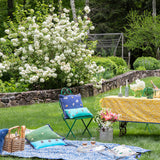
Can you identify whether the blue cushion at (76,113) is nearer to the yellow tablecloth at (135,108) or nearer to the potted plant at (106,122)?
the potted plant at (106,122)

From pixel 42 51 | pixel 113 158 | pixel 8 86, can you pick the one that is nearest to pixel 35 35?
pixel 42 51

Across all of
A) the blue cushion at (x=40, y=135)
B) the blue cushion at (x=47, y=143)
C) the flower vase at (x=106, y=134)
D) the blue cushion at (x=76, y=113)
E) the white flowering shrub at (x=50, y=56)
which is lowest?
the flower vase at (x=106, y=134)

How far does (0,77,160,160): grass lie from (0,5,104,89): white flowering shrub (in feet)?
3.18

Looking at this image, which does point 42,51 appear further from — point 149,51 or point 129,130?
point 149,51

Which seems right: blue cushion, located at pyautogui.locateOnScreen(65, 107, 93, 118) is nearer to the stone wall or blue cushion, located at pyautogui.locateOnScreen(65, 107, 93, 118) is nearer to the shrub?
the stone wall

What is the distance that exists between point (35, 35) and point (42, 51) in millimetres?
615

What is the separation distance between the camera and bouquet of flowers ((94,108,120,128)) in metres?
5.84

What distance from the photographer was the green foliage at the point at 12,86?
32.8 ft

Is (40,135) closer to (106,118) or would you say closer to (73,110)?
(73,110)

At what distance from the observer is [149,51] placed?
20953mm

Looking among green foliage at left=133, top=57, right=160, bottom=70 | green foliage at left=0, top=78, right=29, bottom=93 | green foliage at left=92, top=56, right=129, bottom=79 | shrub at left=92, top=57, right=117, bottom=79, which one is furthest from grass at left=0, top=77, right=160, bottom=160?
green foliage at left=133, top=57, right=160, bottom=70

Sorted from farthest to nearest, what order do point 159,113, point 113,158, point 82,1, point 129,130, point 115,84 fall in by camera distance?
point 82,1 → point 115,84 → point 129,130 → point 159,113 → point 113,158

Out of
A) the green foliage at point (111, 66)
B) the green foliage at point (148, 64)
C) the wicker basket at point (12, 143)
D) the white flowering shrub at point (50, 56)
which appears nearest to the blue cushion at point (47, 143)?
the wicker basket at point (12, 143)

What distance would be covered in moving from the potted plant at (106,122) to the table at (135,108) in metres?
0.17
